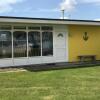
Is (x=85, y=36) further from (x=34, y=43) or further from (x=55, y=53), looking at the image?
(x=34, y=43)

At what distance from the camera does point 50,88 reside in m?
11.0

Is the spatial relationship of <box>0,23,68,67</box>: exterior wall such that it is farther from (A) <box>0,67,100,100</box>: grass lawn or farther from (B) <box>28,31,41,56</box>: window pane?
(A) <box>0,67,100,100</box>: grass lawn

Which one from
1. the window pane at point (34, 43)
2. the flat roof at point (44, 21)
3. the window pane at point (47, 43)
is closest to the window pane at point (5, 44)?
the flat roof at point (44, 21)

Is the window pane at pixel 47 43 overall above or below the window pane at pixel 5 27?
below

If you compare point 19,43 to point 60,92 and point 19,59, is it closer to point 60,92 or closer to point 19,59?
point 19,59

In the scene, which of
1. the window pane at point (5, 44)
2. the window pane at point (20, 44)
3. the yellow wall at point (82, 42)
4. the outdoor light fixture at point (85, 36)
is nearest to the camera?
the window pane at point (5, 44)

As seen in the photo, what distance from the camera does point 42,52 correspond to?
21.1 m

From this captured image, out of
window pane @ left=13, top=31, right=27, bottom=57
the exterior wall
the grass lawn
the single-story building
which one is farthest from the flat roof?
the grass lawn

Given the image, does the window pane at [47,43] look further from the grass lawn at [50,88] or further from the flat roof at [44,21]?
the grass lawn at [50,88]

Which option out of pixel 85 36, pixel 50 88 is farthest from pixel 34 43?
pixel 50 88

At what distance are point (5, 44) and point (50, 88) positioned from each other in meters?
9.22

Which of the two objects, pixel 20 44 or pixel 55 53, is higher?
pixel 20 44

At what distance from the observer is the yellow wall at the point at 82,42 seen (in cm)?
2278

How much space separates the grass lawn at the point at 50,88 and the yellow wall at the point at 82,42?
9110 mm
